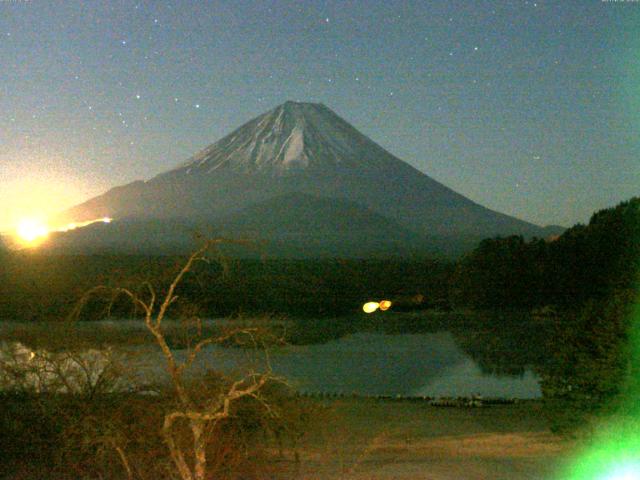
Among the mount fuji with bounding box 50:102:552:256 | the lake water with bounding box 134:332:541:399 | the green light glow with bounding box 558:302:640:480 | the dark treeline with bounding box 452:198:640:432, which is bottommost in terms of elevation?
the green light glow with bounding box 558:302:640:480

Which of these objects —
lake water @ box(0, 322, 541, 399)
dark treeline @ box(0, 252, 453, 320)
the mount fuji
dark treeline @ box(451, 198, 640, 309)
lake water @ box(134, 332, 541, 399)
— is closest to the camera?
lake water @ box(0, 322, 541, 399)

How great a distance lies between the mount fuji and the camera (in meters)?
95.6

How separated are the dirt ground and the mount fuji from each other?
7258cm

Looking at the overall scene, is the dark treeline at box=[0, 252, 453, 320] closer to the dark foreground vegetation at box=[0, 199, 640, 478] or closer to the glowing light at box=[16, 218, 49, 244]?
the dark foreground vegetation at box=[0, 199, 640, 478]

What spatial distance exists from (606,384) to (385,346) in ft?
72.2

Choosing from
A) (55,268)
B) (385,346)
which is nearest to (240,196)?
(55,268)

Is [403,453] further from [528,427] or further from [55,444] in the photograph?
[55,444]

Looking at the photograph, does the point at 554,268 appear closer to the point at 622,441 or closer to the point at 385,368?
the point at 385,368

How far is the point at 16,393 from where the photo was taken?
11727 millimetres

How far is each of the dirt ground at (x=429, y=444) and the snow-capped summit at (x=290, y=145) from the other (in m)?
87.8

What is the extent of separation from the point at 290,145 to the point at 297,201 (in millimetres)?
11176

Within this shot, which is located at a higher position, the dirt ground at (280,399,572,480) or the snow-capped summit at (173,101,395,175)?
the snow-capped summit at (173,101,395,175)

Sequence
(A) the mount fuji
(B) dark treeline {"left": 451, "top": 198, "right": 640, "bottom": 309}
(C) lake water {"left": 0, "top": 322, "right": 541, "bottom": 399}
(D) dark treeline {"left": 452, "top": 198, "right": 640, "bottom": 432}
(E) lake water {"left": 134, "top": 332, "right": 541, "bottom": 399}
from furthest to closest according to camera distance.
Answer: (A) the mount fuji
(B) dark treeline {"left": 451, "top": 198, "right": 640, "bottom": 309}
(D) dark treeline {"left": 452, "top": 198, "right": 640, "bottom": 432}
(E) lake water {"left": 134, "top": 332, "right": 541, "bottom": 399}
(C) lake water {"left": 0, "top": 322, "right": 541, "bottom": 399}

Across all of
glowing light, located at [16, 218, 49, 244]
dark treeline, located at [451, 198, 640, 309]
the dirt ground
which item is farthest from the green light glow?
dark treeline, located at [451, 198, 640, 309]
